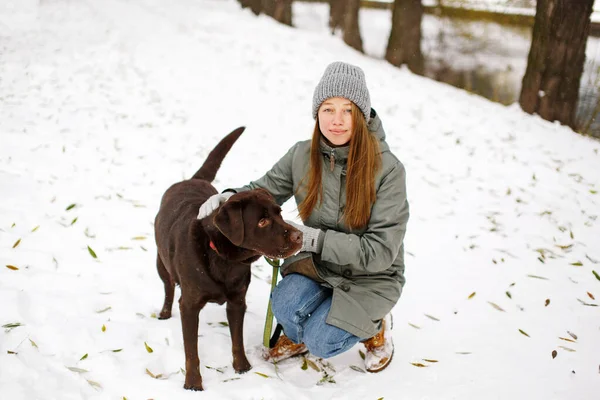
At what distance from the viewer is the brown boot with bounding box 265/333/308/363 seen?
119 inches

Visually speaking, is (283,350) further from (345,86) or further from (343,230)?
(345,86)

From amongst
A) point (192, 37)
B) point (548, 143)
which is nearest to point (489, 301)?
point (548, 143)

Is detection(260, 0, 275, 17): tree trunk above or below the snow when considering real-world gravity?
above

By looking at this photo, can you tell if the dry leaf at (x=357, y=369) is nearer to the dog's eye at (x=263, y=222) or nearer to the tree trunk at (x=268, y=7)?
the dog's eye at (x=263, y=222)

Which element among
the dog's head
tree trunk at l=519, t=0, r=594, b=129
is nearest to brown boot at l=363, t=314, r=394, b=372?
the dog's head

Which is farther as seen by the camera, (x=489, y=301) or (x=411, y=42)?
(x=411, y=42)

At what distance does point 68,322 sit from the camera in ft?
9.59

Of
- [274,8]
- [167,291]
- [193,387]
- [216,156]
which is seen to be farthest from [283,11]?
[193,387]

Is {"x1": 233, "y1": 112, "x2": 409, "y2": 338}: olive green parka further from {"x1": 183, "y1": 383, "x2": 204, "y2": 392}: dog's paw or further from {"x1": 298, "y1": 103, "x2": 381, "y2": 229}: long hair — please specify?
{"x1": 183, "y1": 383, "x2": 204, "y2": 392}: dog's paw

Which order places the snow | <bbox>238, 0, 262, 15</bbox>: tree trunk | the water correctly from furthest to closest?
<bbox>238, 0, 262, 15</bbox>: tree trunk < the water < the snow

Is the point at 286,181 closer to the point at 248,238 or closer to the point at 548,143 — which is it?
the point at 248,238

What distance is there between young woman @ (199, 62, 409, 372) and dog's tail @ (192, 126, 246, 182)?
0.61 meters

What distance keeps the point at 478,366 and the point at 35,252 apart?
10.8ft

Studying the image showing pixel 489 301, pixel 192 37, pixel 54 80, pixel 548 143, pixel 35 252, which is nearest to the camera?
pixel 35 252
